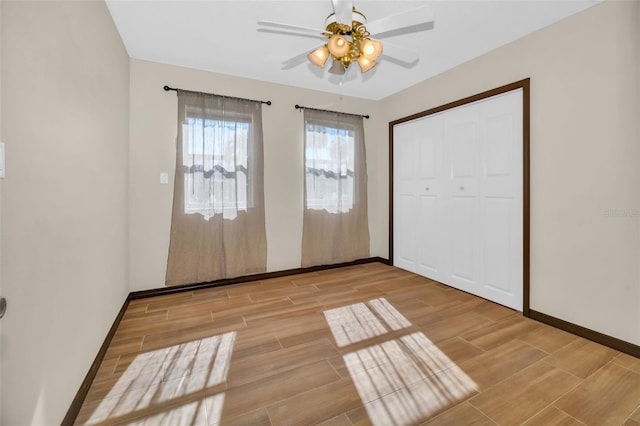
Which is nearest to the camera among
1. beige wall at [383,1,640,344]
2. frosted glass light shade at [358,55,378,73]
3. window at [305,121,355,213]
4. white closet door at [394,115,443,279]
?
beige wall at [383,1,640,344]

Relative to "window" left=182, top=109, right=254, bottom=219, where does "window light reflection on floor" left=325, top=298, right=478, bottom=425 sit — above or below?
below

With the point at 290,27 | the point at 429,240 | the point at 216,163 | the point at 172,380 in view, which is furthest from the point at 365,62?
the point at 172,380

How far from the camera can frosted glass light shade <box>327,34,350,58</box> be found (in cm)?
187

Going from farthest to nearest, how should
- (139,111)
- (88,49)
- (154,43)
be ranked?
(139,111) < (154,43) < (88,49)

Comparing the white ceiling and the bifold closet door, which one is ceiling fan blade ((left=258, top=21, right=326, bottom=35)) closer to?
the white ceiling

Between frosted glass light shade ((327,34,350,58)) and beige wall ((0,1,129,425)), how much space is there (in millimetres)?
1430

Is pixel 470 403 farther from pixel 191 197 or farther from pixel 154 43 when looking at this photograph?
pixel 154 43

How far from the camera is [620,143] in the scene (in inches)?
79.7

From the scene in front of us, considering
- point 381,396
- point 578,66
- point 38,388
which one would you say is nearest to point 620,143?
point 578,66

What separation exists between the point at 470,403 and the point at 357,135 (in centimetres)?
345

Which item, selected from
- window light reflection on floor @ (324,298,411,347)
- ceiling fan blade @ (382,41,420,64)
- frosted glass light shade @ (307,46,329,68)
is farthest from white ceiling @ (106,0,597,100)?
window light reflection on floor @ (324,298,411,347)

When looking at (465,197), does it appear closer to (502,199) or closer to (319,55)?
(502,199)

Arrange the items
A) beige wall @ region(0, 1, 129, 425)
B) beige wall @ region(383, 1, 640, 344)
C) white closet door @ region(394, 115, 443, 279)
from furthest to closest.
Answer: white closet door @ region(394, 115, 443, 279) → beige wall @ region(383, 1, 640, 344) → beige wall @ region(0, 1, 129, 425)

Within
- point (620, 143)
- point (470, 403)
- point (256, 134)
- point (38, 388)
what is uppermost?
point (256, 134)
